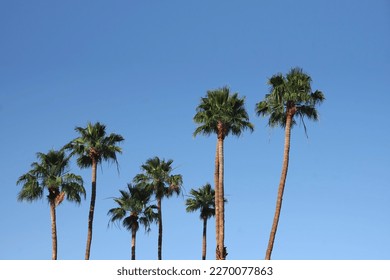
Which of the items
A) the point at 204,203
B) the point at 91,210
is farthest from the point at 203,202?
the point at 91,210

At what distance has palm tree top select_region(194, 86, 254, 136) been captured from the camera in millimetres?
42375

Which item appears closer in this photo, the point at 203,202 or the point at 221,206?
the point at 221,206

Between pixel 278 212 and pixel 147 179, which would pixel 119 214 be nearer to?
pixel 147 179

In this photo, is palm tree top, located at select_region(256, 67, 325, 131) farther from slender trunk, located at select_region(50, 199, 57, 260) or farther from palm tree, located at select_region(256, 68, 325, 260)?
slender trunk, located at select_region(50, 199, 57, 260)

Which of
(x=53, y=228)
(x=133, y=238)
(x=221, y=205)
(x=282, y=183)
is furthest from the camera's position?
(x=133, y=238)

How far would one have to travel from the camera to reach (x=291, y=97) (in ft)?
130

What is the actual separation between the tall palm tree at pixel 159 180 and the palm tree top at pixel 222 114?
14302 millimetres

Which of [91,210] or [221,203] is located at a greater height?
[91,210]

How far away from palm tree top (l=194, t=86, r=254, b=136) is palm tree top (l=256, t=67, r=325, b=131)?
8.23ft

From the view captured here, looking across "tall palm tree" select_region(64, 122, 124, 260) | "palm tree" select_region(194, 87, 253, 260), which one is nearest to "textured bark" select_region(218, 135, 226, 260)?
"palm tree" select_region(194, 87, 253, 260)

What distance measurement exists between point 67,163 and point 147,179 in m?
11.7

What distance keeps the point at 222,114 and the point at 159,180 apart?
16.2 m

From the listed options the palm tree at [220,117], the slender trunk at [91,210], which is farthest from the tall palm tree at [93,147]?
the palm tree at [220,117]

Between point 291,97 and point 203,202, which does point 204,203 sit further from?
point 291,97
